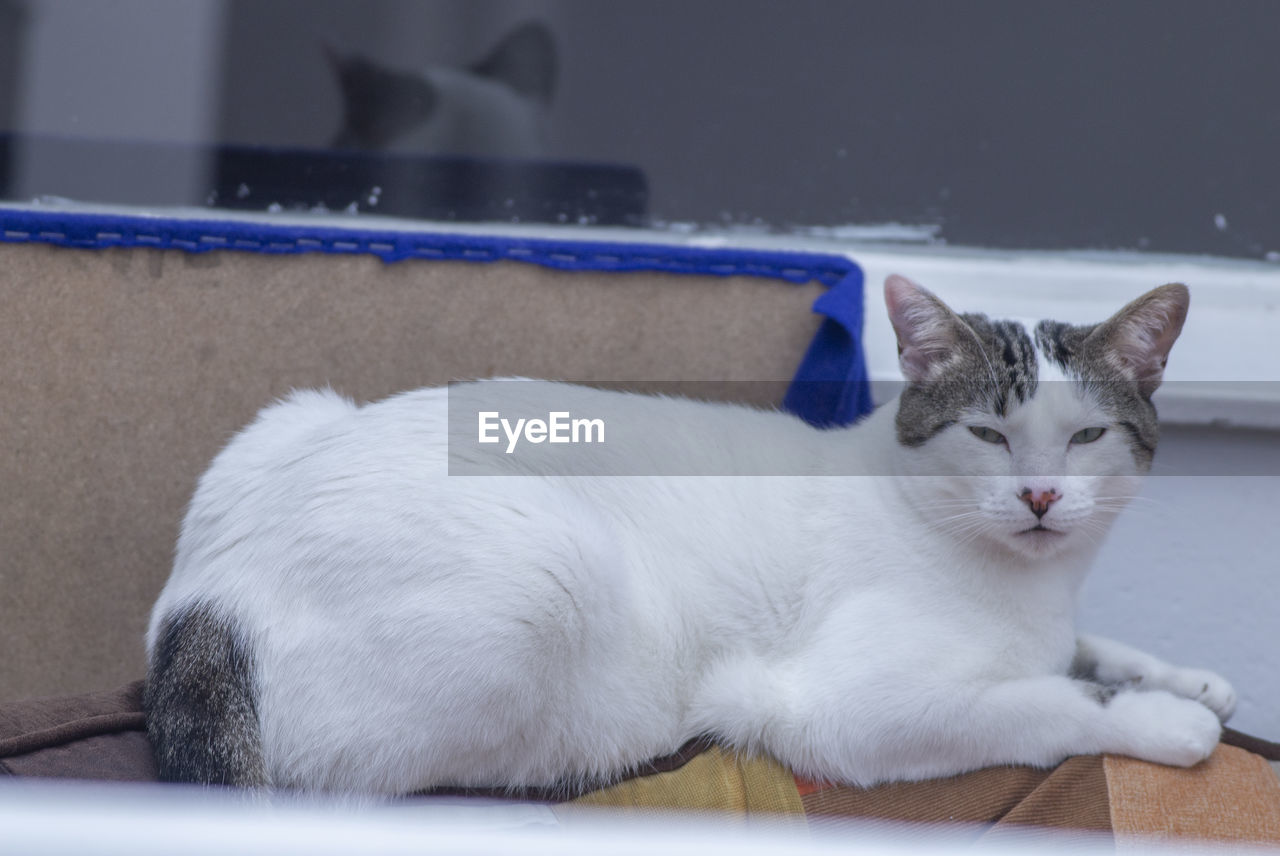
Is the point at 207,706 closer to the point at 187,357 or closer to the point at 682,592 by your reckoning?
the point at 682,592

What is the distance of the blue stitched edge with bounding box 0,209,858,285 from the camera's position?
1465mm

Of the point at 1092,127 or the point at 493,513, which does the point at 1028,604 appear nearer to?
the point at 493,513

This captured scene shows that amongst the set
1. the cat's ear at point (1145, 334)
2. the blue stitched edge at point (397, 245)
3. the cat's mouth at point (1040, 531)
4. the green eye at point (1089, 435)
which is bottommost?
the cat's mouth at point (1040, 531)

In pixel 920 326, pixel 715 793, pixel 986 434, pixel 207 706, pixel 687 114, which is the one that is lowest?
pixel 715 793

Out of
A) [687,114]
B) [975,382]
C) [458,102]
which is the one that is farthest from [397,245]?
[975,382]

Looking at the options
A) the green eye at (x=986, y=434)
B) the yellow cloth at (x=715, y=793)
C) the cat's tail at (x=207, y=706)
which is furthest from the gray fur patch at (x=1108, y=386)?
the cat's tail at (x=207, y=706)

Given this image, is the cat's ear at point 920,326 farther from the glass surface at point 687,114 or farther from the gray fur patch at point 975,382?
the glass surface at point 687,114

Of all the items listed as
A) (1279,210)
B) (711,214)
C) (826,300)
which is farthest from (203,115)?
(1279,210)

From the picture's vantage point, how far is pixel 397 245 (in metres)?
1.54

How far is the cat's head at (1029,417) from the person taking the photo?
111 centimetres

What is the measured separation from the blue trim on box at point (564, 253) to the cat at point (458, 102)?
0.35m

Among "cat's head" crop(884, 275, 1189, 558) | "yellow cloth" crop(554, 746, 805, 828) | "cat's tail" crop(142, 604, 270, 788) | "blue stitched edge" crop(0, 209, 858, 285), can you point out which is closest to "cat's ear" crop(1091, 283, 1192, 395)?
"cat's head" crop(884, 275, 1189, 558)

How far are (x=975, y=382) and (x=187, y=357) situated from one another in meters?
1.14

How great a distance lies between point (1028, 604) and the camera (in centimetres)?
117
